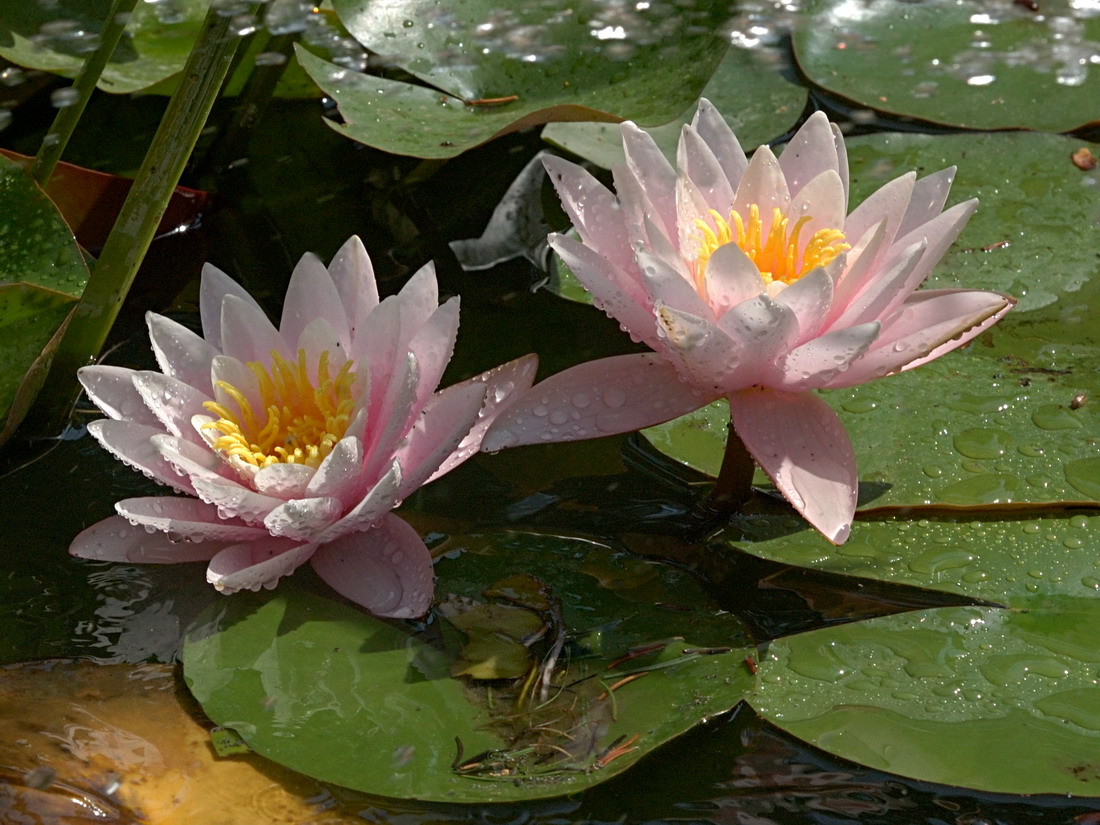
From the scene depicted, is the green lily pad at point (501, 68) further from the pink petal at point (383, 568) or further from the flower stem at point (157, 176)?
the pink petal at point (383, 568)

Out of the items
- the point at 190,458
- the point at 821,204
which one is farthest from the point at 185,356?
the point at 821,204

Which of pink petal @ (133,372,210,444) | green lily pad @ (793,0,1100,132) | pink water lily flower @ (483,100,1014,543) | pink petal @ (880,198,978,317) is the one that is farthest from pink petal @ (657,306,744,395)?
green lily pad @ (793,0,1100,132)

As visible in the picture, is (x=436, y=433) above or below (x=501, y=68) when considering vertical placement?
below

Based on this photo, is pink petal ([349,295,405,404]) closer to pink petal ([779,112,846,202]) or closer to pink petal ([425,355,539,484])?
pink petal ([425,355,539,484])

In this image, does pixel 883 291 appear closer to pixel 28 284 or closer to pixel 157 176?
pixel 157 176


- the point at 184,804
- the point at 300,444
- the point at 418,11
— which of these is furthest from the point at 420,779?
the point at 418,11

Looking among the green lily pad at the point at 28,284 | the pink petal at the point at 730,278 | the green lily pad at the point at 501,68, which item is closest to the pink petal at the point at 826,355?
the pink petal at the point at 730,278

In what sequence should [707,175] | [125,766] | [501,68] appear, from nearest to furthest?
[125,766] < [707,175] < [501,68]

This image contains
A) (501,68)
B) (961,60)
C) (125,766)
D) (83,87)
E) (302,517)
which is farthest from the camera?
(961,60)

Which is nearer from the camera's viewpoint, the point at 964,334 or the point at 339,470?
the point at 339,470
